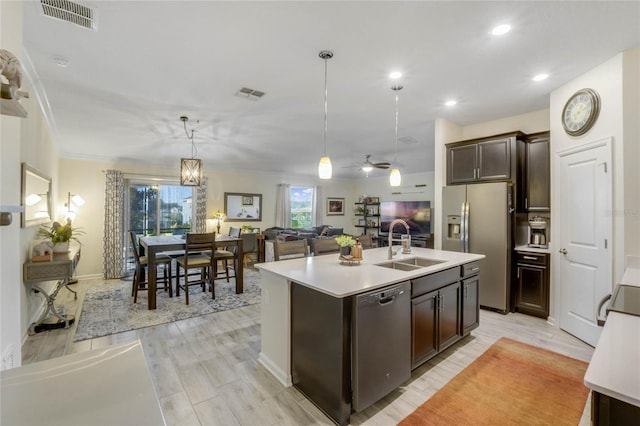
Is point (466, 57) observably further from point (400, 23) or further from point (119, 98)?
point (119, 98)

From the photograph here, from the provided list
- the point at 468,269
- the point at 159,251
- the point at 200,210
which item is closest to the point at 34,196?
the point at 159,251

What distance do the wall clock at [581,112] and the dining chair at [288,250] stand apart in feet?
10.6

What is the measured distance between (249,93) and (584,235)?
13.2 ft

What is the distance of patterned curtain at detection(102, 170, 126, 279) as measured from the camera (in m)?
5.87

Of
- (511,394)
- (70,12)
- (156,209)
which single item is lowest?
(511,394)

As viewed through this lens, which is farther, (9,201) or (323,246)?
(323,246)

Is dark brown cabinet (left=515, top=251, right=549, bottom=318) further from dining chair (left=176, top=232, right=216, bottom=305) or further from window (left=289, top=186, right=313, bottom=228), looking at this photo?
window (left=289, top=186, right=313, bottom=228)

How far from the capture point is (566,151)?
131 inches

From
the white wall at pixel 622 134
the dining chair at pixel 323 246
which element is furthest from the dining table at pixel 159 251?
the white wall at pixel 622 134

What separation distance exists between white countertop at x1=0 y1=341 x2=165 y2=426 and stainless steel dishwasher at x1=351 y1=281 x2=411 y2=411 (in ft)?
4.33

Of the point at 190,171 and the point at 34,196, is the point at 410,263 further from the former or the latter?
the point at 34,196

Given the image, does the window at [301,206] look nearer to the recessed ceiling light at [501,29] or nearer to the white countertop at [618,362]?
the recessed ceiling light at [501,29]

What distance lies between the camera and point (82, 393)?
76 centimetres

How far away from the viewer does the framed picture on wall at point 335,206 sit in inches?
388
